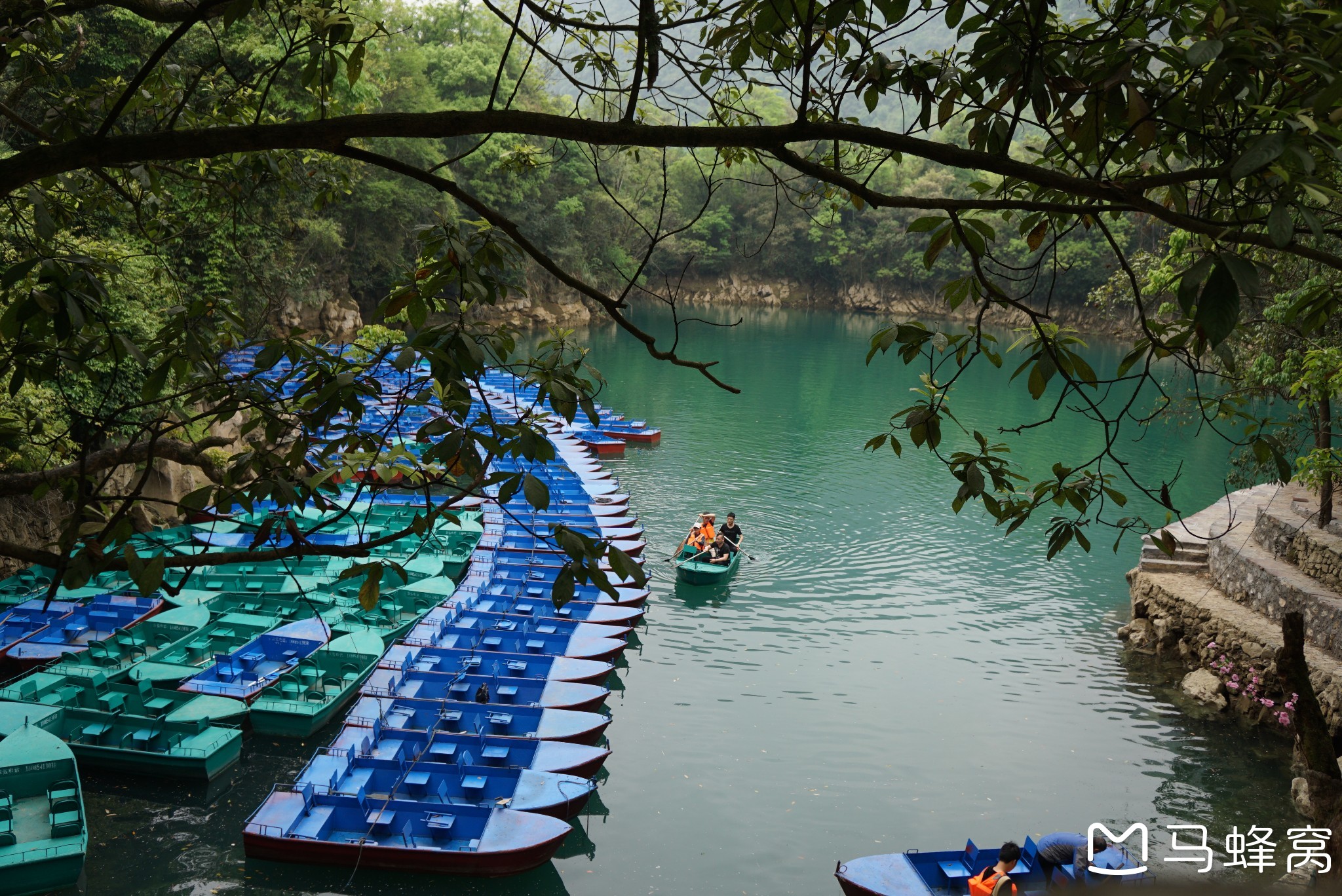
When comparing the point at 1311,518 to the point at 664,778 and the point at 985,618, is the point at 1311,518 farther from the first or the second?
the point at 664,778

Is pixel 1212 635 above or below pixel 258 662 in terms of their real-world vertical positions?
above

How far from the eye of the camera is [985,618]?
41.3 feet

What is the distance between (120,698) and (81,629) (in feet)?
6.64

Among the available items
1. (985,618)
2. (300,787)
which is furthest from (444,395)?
(985,618)

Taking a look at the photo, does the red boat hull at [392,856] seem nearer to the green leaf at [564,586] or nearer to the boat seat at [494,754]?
the boat seat at [494,754]

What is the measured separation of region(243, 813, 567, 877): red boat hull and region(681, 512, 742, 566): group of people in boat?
6.60 metres

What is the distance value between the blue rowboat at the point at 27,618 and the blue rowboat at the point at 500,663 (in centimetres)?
353

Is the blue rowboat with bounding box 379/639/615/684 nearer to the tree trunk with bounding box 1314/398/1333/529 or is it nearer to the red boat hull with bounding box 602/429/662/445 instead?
the tree trunk with bounding box 1314/398/1333/529

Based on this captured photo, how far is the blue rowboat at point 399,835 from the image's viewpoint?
6625 mm

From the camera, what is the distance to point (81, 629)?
9.63 metres

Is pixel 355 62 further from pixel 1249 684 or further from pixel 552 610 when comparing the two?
pixel 1249 684

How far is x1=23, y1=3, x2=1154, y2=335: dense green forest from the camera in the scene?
502 centimetres

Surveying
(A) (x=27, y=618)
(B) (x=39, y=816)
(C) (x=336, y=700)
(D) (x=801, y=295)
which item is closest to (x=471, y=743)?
(C) (x=336, y=700)

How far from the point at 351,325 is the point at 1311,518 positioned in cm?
2844
